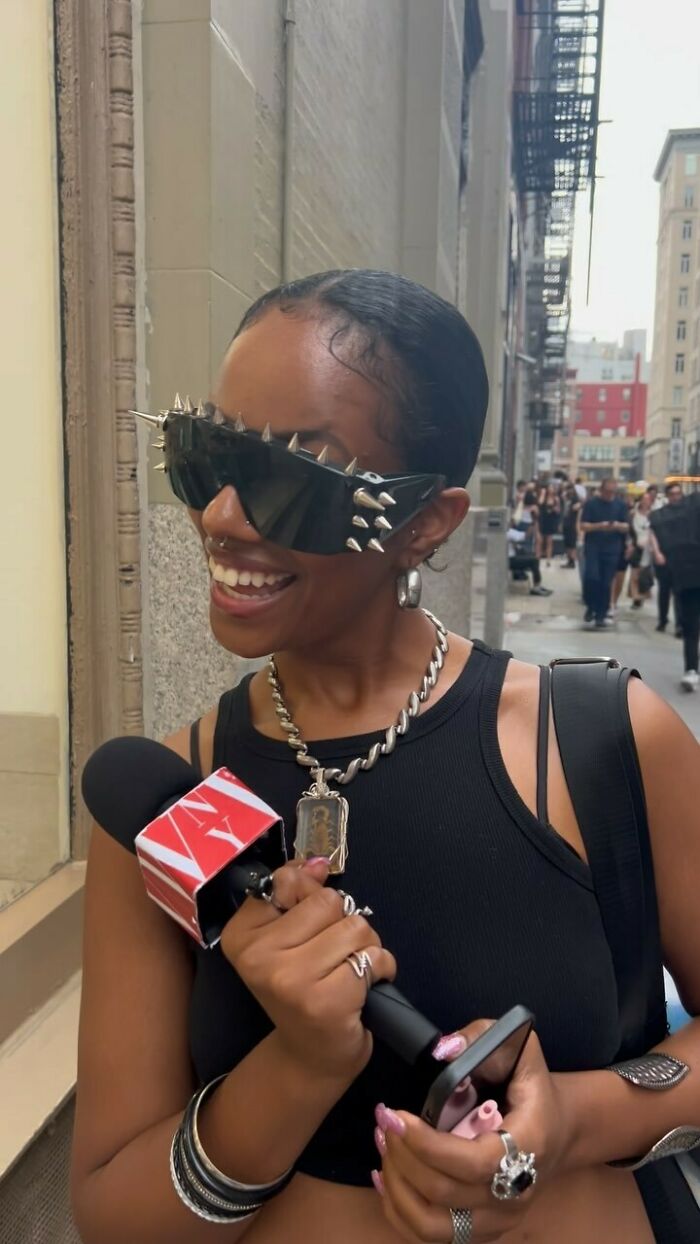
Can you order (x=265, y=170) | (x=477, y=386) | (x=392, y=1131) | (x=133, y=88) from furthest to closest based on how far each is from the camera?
(x=265, y=170), (x=133, y=88), (x=477, y=386), (x=392, y=1131)

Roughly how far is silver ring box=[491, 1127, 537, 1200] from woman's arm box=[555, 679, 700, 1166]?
0.72 feet

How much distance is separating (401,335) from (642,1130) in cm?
105

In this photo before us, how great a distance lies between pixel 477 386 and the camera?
1.34m

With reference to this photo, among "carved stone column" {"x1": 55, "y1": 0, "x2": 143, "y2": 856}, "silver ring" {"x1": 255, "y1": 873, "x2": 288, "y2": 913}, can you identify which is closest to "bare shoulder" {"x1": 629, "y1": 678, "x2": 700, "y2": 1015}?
"silver ring" {"x1": 255, "y1": 873, "x2": 288, "y2": 913}

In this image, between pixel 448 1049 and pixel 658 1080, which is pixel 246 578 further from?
pixel 658 1080

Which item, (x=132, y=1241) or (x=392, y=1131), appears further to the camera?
(x=132, y=1241)

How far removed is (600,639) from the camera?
40.5 ft

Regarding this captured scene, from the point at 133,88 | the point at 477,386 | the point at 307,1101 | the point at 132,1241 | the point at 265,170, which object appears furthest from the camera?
the point at 265,170

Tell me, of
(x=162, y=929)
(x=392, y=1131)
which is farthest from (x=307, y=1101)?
(x=162, y=929)

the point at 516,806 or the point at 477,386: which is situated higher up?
the point at 477,386

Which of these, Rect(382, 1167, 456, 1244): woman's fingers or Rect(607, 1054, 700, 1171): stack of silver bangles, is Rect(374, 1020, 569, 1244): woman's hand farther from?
Rect(607, 1054, 700, 1171): stack of silver bangles

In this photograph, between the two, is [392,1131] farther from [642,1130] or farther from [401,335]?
[401,335]

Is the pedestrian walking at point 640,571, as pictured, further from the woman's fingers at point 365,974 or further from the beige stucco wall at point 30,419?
the woman's fingers at point 365,974

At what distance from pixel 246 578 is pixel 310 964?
0.51 metres
